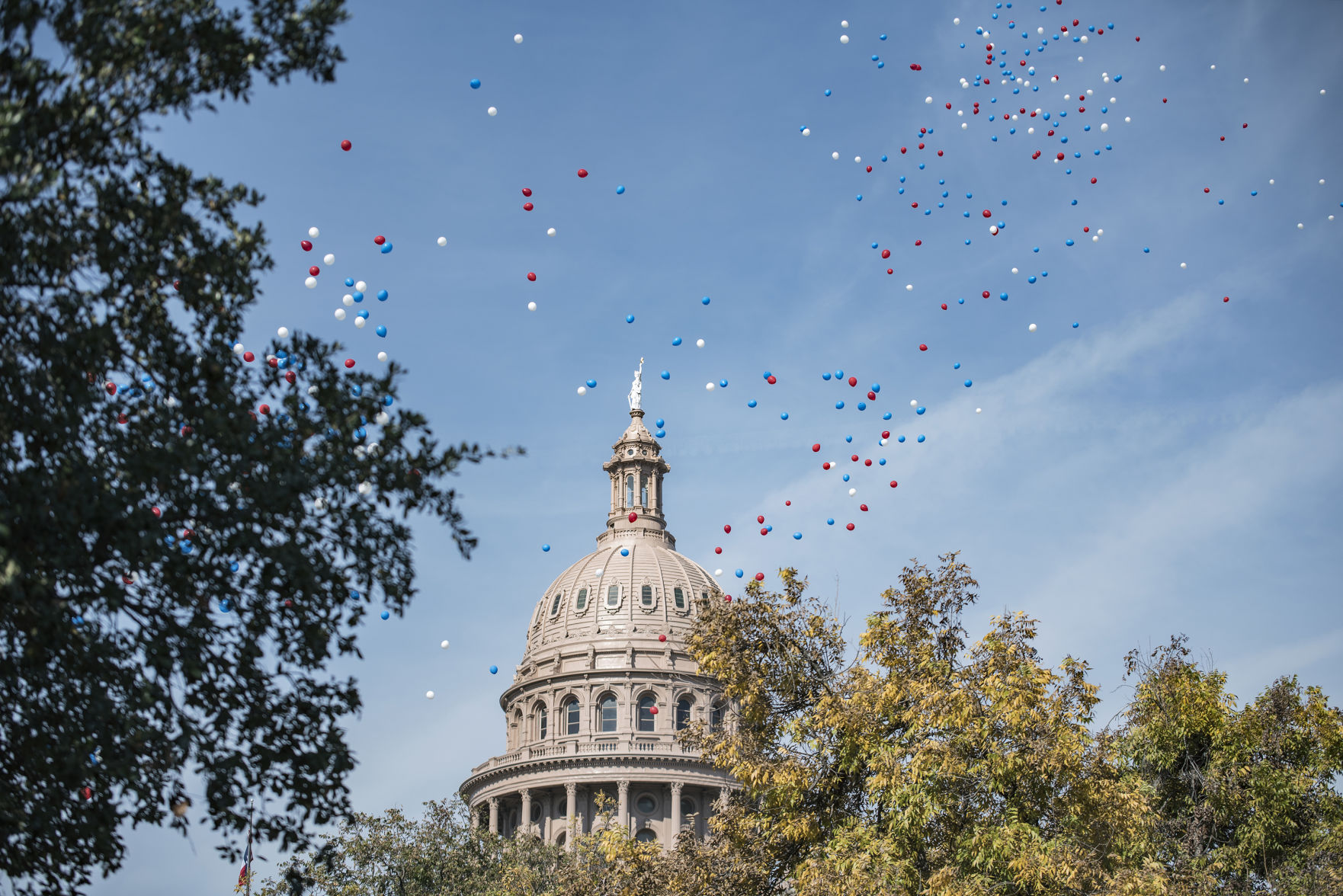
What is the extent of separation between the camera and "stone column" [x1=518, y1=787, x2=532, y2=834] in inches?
3519

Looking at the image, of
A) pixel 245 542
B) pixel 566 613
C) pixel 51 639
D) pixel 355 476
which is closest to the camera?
pixel 51 639

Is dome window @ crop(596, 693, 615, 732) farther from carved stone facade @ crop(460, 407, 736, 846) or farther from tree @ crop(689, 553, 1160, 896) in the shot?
tree @ crop(689, 553, 1160, 896)

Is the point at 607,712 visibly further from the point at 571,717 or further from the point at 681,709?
the point at 681,709

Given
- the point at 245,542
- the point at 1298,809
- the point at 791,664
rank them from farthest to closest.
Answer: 1. the point at 1298,809
2. the point at 791,664
3. the point at 245,542

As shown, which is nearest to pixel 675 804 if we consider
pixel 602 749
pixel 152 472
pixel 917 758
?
pixel 602 749

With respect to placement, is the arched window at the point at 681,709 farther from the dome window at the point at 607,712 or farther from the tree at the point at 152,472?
the tree at the point at 152,472

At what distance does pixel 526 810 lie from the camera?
8975 cm

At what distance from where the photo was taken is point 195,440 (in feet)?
46.2

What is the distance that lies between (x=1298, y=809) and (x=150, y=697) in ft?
95.5

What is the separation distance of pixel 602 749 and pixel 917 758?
6787 cm

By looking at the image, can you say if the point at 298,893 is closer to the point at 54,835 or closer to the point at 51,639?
the point at 54,835

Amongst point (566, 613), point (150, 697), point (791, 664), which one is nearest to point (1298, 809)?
point (791, 664)

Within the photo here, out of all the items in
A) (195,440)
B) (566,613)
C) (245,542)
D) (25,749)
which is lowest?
(25,749)

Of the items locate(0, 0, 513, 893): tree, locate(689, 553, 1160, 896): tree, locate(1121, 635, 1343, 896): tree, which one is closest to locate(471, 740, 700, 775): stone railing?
locate(1121, 635, 1343, 896): tree
